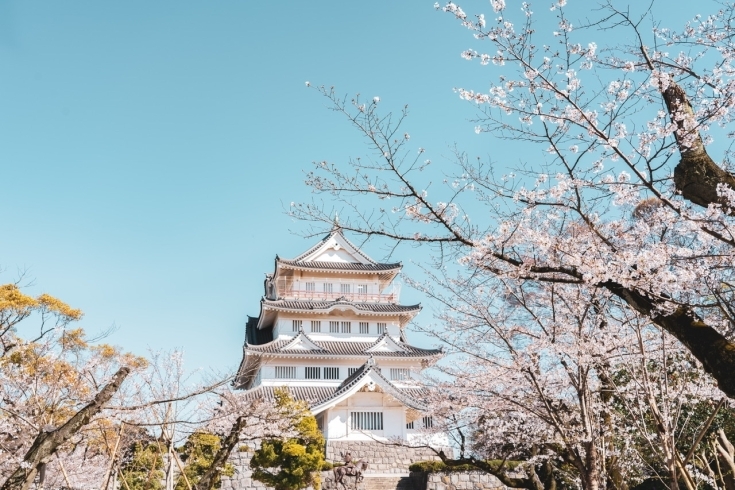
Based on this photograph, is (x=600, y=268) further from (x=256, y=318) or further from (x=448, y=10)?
(x=256, y=318)

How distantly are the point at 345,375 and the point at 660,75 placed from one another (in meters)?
26.7

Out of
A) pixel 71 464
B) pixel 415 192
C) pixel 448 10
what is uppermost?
pixel 448 10

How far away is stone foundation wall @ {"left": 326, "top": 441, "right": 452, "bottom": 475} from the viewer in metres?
22.6

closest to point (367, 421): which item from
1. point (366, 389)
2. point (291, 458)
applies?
point (366, 389)

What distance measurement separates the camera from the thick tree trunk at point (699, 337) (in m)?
3.82

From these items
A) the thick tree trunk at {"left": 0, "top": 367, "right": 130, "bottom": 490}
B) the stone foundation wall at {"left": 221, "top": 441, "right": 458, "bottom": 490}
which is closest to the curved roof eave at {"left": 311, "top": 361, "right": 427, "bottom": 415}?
the stone foundation wall at {"left": 221, "top": 441, "right": 458, "bottom": 490}

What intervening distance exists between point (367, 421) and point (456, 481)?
233 inches

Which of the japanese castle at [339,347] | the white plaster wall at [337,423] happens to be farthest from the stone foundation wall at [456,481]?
the white plaster wall at [337,423]

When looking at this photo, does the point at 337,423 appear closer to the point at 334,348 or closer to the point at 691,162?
the point at 334,348

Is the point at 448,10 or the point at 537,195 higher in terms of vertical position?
the point at 448,10

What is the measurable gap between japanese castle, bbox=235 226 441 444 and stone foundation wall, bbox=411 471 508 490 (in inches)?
156

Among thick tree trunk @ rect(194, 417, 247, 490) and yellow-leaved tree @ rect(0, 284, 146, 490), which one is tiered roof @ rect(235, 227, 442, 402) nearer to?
yellow-leaved tree @ rect(0, 284, 146, 490)

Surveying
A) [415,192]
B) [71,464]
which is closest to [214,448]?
[71,464]

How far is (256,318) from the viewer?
121 feet
